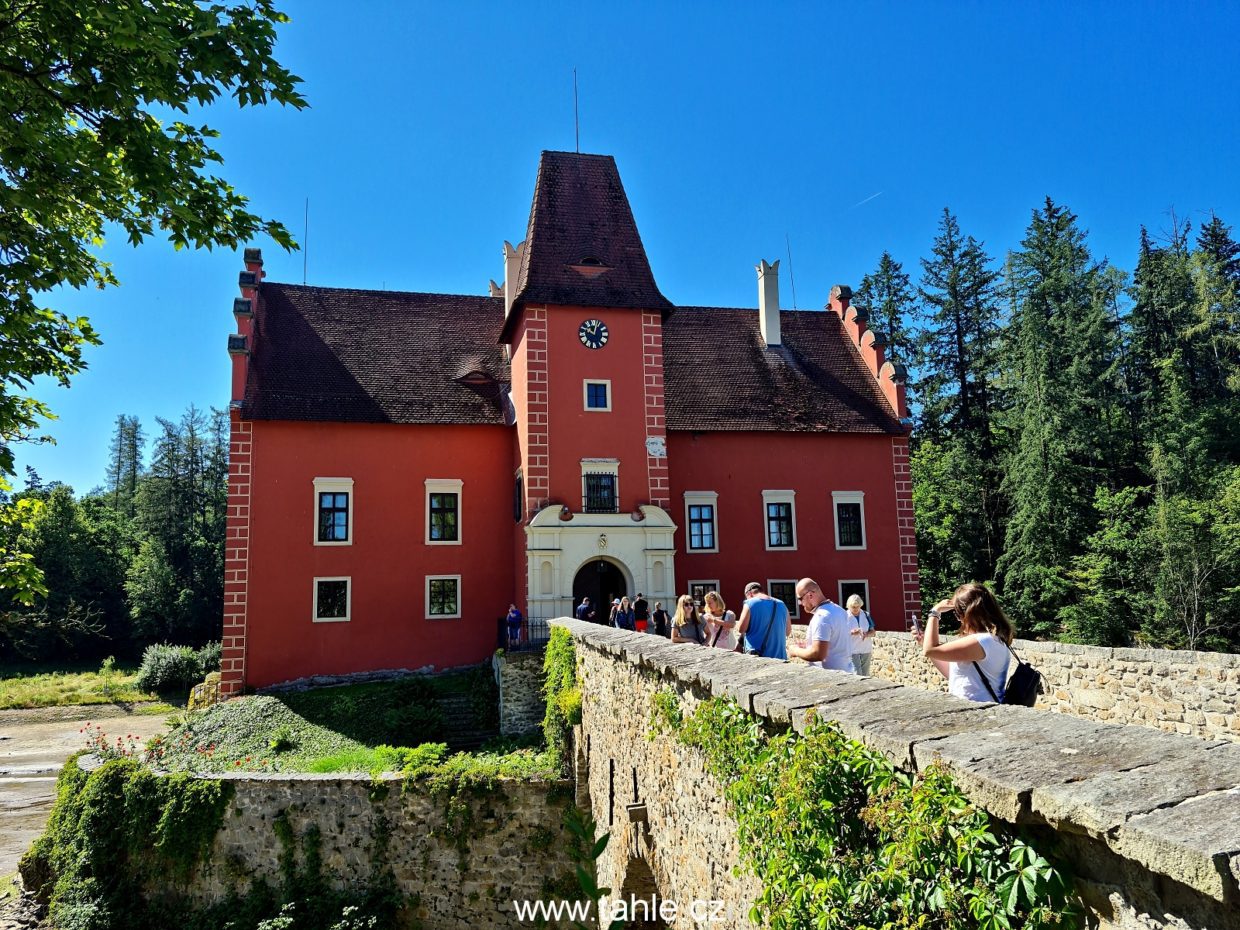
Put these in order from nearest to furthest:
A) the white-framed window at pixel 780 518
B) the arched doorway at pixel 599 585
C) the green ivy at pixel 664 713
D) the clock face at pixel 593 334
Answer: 1. the green ivy at pixel 664 713
2. the arched doorway at pixel 599 585
3. the clock face at pixel 593 334
4. the white-framed window at pixel 780 518

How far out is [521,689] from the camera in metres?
20.7

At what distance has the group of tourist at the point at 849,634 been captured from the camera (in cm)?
480

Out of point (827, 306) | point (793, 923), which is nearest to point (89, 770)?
point (793, 923)

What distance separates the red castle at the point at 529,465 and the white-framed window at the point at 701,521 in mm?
60

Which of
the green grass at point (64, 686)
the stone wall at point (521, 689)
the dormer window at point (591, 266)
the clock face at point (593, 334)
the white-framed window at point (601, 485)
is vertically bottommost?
the green grass at point (64, 686)

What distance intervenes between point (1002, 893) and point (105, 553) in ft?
208

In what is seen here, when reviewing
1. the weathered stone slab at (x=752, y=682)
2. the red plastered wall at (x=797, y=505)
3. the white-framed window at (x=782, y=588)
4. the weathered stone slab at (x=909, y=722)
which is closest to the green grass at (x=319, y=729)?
the red plastered wall at (x=797, y=505)

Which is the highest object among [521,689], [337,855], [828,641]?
[828,641]

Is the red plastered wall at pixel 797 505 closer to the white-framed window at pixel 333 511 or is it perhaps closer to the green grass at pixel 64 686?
the white-framed window at pixel 333 511

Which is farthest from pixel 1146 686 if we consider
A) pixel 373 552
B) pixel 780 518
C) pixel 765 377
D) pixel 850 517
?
pixel 765 377

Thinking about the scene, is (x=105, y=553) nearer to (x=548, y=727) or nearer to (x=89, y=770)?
(x=89, y=770)

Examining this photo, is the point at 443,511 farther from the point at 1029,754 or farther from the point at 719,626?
the point at 1029,754

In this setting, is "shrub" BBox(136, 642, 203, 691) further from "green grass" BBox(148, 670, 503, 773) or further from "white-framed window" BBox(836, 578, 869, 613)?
"white-framed window" BBox(836, 578, 869, 613)

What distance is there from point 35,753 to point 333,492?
13.6 metres
